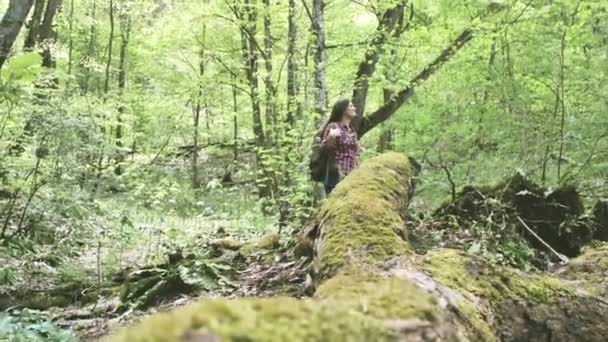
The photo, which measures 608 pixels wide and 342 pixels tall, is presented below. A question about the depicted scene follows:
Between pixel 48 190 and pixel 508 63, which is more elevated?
pixel 508 63

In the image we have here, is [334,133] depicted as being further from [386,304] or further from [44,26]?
[44,26]

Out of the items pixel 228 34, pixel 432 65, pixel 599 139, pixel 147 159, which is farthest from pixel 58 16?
pixel 599 139

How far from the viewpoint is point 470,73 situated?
11641 mm

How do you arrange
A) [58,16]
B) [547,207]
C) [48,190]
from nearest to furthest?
[547,207], [48,190], [58,16]

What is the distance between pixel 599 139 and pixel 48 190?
802 cm

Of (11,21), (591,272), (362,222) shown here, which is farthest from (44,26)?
(591,272)

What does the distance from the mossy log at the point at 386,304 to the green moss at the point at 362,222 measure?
0.01 m

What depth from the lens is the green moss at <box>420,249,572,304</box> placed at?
2906 millimetres

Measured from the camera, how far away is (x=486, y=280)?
121 inches

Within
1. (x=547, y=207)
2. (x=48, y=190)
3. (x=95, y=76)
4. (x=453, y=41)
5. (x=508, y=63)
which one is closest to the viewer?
(x=547, y=207)

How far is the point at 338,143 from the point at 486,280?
5074mm

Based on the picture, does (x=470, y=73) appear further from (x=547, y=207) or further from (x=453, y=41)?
(x=547, y=207)

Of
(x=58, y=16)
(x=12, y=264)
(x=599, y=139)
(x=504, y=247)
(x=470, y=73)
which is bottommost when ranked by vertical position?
(x=12, y=264)

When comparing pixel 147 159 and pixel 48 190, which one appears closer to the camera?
pixel 48 190
